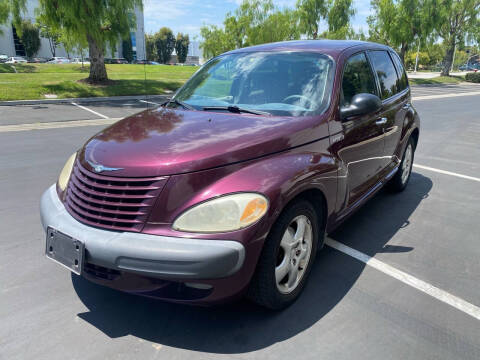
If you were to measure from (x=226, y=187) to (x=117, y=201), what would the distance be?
634mm

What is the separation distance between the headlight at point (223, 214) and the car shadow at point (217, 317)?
745 millimetres

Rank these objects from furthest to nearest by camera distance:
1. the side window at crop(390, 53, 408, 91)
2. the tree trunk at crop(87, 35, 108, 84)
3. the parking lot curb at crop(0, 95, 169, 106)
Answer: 1. the tree trunk at crop(87, 35, 108, 84)
2. the parking lot curb at crop(0, 95, 169, 106)
3. the side window at crop(390, 53, 408, 91)

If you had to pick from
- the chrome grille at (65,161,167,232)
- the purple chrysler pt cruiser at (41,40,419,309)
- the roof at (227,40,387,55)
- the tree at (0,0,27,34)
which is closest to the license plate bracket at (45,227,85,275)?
the purple chrysler pt cruiser at (41,40,419,309)

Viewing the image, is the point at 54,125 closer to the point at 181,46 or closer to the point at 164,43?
the point at 164,43

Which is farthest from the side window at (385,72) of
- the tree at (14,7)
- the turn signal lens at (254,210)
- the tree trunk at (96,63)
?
the tree at (14,7)

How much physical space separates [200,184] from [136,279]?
633 mm

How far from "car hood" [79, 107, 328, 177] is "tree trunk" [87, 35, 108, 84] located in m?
16.0

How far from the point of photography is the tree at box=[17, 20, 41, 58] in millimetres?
61906

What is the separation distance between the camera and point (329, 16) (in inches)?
1563

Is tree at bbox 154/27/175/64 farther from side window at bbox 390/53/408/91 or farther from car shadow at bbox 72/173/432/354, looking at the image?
car shadow at bbox 72/173/432/354

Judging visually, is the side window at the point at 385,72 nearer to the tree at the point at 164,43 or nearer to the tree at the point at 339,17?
the tree at the point at 339,17

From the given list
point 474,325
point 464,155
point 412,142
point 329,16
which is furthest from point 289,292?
point 329,16

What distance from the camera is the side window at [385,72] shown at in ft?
13.3

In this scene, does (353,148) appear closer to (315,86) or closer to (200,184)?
(315,86)
